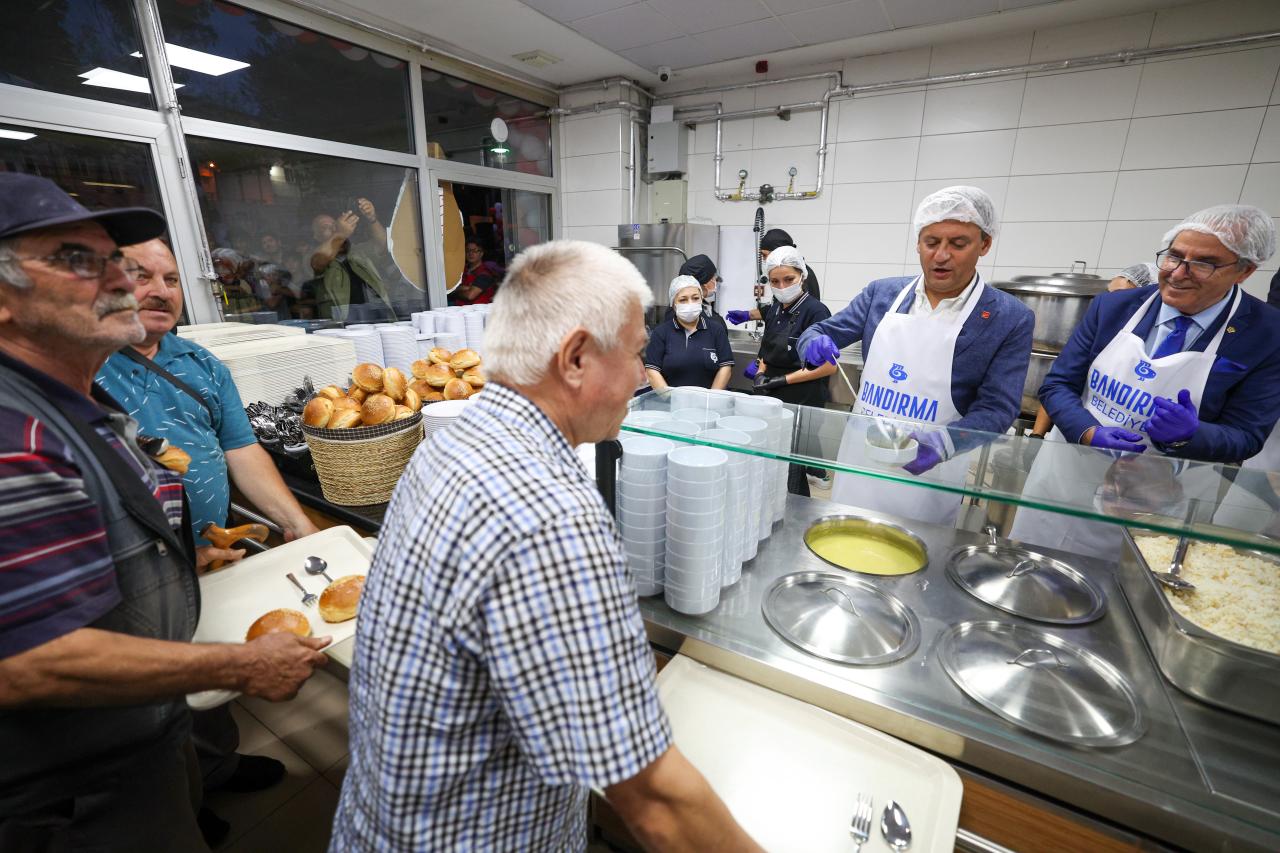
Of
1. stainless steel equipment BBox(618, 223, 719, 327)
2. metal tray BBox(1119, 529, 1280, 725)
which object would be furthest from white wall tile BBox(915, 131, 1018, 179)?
metal tray BBox(1119, 529, 1280, 725)

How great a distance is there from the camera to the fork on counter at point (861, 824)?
892mm

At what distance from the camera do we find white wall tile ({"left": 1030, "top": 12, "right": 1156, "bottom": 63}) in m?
3.91

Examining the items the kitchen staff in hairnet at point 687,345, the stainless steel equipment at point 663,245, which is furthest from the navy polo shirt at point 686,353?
the stainless steel equipment at point 663,245

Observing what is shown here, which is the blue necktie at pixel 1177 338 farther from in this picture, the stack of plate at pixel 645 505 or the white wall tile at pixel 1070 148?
the white wall tile at pixel 1070 148

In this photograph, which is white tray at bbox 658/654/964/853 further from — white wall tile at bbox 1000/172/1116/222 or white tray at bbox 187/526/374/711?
white wall tile at bbox 1000/172/1116/222

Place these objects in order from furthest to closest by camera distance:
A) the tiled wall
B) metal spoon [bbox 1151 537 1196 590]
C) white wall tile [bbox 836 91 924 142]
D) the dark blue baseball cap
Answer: white wall tile [bbox 836 91 924 142] < the tiled wall < metal spoon [bbox 1151 537 1196 590] < the dark blue baseball cap

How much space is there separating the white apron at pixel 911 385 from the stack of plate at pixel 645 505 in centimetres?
87

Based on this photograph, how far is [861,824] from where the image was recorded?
90cm

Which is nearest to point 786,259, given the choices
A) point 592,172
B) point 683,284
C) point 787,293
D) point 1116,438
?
point 787,293

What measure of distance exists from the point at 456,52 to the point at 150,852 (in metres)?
5.48

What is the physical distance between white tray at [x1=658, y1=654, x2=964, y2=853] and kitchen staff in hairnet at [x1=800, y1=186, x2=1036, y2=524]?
987 mm

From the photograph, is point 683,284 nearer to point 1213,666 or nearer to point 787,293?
point 787,293

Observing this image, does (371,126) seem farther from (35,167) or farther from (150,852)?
(150,852)

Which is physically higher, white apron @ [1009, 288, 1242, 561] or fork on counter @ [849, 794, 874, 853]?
white apron @ [1009, 288, 1242, 561]
